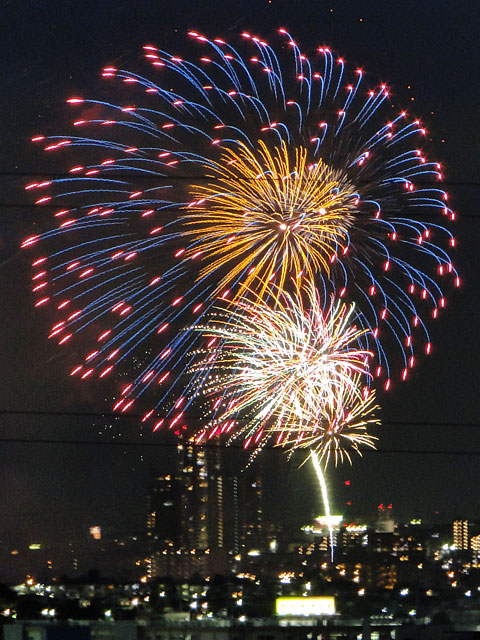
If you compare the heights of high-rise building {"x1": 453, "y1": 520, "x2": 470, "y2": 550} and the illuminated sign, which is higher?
high-rise building {"x1": 453, "y1": 520, "x2": 470, "y2": 550}

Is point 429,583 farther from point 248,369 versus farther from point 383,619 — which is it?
point 248,369

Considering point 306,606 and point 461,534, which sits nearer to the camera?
point 306,606

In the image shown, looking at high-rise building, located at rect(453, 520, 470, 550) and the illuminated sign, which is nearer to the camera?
the illuminated sign

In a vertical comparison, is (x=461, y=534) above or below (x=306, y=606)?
above

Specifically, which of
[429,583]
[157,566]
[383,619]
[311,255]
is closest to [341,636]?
[383,619]

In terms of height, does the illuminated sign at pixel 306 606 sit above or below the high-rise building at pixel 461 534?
below
